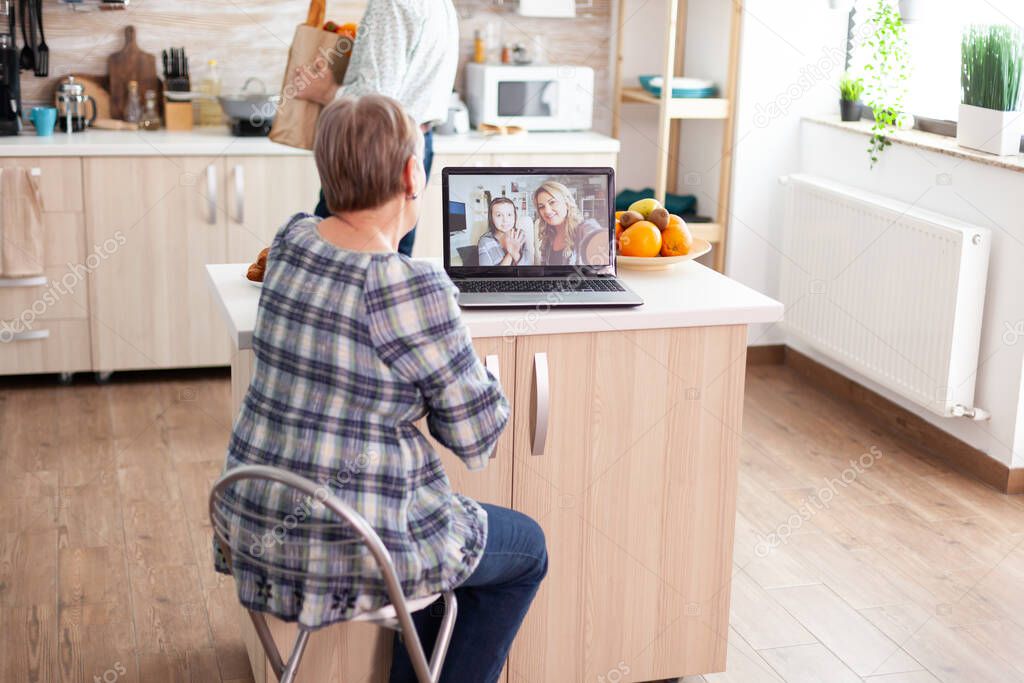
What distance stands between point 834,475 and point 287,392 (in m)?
2.29

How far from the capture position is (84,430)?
3.71 meters

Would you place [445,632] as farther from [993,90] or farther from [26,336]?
[26,336]

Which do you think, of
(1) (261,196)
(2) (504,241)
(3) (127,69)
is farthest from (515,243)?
(3) (127,69)

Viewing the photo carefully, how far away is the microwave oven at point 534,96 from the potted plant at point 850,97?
0.93 metres

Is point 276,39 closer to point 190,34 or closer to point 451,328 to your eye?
point 190,34

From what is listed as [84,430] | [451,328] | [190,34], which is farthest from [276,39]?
[451,328]

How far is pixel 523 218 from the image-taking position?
2.23 m

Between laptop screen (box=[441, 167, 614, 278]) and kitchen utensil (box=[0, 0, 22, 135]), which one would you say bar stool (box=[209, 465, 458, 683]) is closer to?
laptop screen (box=[441, 167, 614, 278])

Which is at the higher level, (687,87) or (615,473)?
(687,87)

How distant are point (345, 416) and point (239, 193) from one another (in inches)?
102

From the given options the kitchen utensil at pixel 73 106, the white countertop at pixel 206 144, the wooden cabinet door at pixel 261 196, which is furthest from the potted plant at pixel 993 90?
the kitchen utensil at pixel 73 106

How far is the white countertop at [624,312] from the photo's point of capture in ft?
6.70

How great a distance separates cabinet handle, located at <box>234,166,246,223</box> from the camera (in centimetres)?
403

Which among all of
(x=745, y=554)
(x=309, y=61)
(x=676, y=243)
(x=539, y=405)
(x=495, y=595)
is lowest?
(x=745, y=554)
